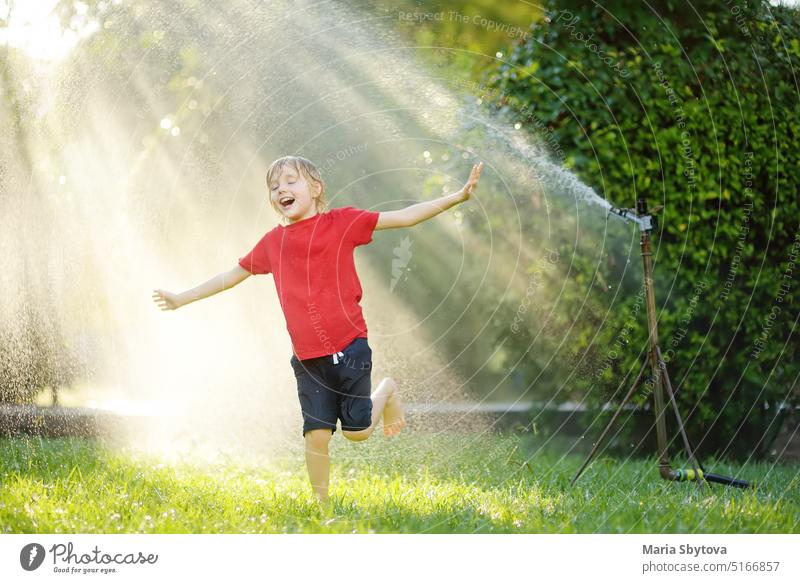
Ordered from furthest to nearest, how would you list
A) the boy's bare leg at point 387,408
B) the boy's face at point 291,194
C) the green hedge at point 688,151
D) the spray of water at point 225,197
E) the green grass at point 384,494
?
1. the green hedge at point 688,151
2. the spray of water at point 225,197
3. the boy's bare leg at point 387,408
4. the boy's face at point 291,194
5. the green grass at point 384,494

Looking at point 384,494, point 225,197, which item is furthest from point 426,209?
point 225,197

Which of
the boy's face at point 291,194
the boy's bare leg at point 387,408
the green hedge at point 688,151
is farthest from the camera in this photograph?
the green hedge at point 688,151

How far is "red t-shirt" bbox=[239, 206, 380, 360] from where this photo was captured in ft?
12.7

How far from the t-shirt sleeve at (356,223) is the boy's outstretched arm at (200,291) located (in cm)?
50

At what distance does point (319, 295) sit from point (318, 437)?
0.61 meters

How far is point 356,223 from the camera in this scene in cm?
391

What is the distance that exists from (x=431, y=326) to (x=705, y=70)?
2.08 metres

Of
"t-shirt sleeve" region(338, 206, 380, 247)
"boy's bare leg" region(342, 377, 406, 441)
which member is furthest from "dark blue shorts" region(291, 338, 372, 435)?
"t-shirt sleeve" region(338, 206, 380, 247)

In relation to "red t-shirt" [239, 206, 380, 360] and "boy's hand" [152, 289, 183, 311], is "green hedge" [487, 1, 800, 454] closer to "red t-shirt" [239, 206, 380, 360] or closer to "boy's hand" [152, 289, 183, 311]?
"red t-shirt" [239, 206, 380, 360]

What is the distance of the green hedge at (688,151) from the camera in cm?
488

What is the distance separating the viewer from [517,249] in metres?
5.09

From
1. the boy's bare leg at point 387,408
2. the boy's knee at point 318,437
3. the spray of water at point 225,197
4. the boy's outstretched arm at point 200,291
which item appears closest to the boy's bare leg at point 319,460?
the boy's knee at point 318,437

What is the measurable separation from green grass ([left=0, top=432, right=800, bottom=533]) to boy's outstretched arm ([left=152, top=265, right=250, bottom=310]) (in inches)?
34.0

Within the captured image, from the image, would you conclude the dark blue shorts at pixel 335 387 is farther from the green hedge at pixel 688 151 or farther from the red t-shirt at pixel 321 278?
the green hedge at pixel 688 151
